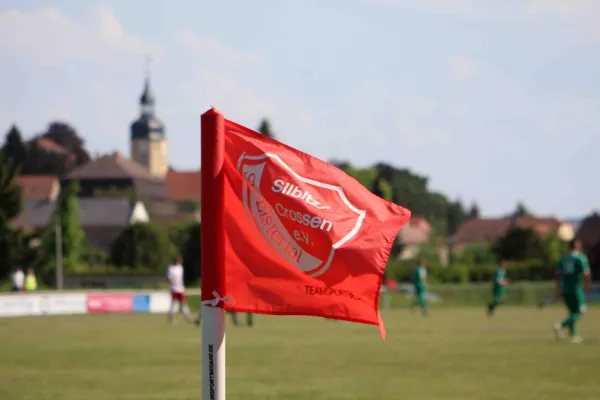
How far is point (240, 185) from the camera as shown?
325 inches

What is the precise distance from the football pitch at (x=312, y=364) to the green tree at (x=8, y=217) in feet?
178

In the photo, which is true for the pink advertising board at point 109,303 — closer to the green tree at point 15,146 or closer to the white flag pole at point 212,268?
the white flag pole at point 212,268

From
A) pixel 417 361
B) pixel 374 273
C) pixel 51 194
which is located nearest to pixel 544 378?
pixel 417 361

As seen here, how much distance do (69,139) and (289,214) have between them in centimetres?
16045

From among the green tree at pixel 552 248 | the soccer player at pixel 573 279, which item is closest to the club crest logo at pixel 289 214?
the soccer player at pixel 573 279

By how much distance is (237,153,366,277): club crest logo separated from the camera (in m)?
8.24

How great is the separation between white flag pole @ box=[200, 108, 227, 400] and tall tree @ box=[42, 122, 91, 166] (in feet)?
512

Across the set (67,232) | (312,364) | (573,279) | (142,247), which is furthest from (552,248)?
(312,364)

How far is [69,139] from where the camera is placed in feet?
544

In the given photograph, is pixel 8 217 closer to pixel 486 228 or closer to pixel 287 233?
pixel 287 233

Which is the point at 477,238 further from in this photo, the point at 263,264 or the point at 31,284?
the point at 263,264

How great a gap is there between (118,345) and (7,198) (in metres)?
64.0

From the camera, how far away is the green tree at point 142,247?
111 meters

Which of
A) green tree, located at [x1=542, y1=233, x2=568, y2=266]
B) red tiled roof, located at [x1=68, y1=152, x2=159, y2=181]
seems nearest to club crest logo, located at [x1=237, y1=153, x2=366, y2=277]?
green tree, located at [x1=542, y1=233, x2=568, y2=266]
